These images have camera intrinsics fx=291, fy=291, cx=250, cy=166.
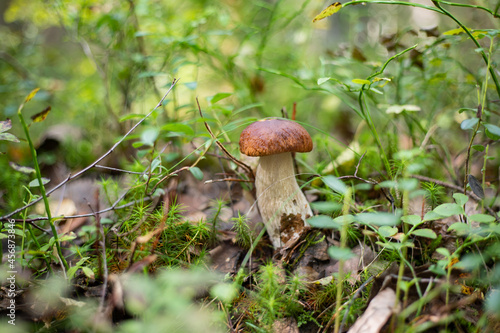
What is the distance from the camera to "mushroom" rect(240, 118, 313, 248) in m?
1.71

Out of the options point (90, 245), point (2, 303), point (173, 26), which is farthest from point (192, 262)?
point (173, 26)

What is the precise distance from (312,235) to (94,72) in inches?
192

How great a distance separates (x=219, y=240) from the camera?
75.8 inches

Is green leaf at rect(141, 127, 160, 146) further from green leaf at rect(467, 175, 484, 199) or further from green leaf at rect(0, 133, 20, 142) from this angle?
green leaf at rect(467, 175, 484, 199)

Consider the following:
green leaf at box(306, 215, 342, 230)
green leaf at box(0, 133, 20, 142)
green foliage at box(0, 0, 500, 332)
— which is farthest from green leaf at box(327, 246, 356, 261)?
green leaf at box(0, 133, 20, 142)

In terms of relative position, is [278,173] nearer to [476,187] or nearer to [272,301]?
[272,301]

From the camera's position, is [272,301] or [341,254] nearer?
Result: [341,254]

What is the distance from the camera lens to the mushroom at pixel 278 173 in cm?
171

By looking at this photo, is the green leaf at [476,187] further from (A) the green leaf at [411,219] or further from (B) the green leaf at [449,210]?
(A) the green leaf at [411,219]

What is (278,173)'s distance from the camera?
1950 millimetres

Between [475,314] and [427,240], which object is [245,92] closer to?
[427,240]

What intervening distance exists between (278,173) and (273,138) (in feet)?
1.11

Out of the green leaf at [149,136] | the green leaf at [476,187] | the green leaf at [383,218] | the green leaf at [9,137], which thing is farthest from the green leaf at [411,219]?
Result: the green leaf at [9,137]

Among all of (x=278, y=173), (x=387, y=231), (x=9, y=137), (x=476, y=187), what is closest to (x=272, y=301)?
(x=387, y=231)
